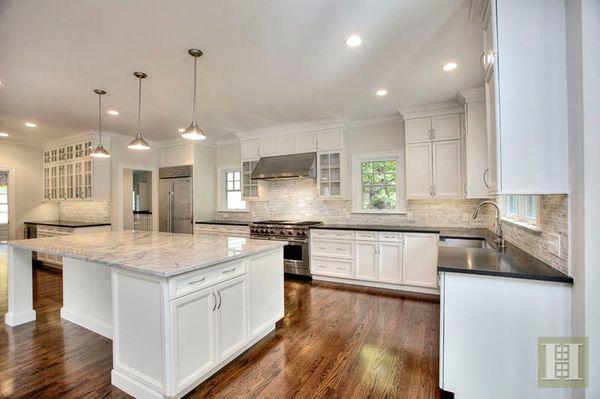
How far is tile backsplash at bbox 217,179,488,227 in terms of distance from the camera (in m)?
4.25

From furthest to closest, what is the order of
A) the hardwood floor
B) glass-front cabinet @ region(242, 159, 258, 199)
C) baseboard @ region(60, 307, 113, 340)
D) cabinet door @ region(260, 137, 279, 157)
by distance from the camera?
glass-front cabinet @ region(242, 159, 258, 199) → cabinet door @ region(260, 137, 279, 157) → baseboard @ region(60, 307, 113, 340) → the hardwood floor

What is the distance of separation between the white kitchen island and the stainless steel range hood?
7.17 feet

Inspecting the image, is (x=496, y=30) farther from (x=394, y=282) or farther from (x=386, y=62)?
(x=394, y=282)

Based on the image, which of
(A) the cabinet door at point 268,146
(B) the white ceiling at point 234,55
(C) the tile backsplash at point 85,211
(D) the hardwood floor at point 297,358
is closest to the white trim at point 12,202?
(C) the tile backsplash at point 85,211

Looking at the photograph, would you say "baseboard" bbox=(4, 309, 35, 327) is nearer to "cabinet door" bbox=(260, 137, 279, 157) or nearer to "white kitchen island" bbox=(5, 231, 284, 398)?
"white kitchen island" bbox=(5, 231, 284, 398)

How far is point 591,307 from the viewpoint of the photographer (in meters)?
1.41

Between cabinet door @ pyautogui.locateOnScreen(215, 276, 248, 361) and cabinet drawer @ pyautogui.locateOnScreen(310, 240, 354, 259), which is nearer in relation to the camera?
cabinet door @ pyautogui.locateOnScreen(215, 276, 248, 361)

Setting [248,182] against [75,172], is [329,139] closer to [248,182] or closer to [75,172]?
[248,182]

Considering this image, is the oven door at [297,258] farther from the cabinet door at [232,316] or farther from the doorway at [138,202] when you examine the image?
the doorway at [138,202]

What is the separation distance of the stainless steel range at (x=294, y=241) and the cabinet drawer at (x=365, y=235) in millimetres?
817

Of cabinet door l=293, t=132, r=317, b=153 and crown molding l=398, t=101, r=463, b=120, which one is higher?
crown molding l=398, t=101, r=463, b=120

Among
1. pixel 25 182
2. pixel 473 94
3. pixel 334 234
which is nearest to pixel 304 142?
pixel 334 234

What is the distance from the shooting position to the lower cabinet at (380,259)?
12.8 feet

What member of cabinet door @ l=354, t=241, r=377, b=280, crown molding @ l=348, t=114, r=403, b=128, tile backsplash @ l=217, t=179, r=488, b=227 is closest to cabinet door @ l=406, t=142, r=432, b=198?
tile backsplash @ l=217, t=179, r=488, b=227
